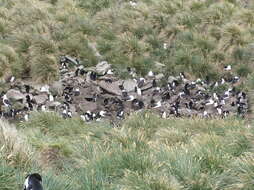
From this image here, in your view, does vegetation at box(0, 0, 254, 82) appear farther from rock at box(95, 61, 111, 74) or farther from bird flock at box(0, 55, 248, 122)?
bird flock at box(0, 55, 248, 122)

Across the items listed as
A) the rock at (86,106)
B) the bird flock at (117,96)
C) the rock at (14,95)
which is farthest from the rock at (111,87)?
the rock at (14,95)

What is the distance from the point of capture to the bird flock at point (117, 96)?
12734 mm

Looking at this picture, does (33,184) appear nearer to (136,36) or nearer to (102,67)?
(102,67)

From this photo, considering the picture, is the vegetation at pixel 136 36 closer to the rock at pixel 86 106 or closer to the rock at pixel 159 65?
the rock at pixel 159 65

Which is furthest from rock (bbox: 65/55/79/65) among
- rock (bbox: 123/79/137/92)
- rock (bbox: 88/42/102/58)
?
rock (bbox: 123/79/137/92)

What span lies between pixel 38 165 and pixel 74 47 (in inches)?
380

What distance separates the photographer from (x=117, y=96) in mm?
13836

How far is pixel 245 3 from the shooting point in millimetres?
18078

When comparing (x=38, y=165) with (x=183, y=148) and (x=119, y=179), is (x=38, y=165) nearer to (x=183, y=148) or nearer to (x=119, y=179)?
(x=119, y=179)

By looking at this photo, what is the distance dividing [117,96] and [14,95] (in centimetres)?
274

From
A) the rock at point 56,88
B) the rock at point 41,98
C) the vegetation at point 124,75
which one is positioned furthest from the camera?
the rock at point 56,88

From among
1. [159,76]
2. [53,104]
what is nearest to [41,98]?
[53,104]

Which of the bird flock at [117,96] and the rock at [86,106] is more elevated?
the bird flock at [117,96]

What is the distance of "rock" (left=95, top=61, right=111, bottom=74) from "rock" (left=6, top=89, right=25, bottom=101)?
2631 mm
